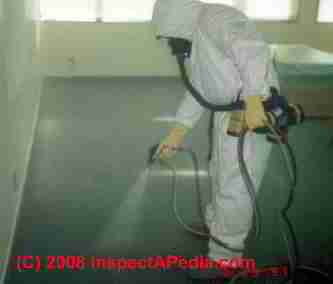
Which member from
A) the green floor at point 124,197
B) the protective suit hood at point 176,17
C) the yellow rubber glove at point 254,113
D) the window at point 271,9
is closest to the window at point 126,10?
the window at point 271,9

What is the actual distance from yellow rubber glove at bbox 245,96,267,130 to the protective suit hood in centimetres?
37

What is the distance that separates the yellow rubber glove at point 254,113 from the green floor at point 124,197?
795mm

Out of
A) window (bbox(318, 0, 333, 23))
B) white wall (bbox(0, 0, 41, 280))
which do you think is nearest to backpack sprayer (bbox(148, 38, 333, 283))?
white wall (bbox(0, 0, 41, 280))

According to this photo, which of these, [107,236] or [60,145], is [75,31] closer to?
[60,145]

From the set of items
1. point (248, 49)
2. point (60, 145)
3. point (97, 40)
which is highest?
point (248, 49)

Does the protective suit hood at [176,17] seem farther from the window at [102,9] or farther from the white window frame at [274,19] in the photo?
the white window frame at [274,19]

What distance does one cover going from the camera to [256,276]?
78.0 inches

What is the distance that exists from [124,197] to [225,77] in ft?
3.79

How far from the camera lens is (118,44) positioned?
520 centimetres

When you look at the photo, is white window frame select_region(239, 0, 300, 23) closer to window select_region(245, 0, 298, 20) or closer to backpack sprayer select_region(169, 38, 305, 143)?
window select_region(245, 0, 298, 20)

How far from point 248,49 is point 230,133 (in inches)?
12.9

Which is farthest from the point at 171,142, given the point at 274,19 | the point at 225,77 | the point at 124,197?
the point at 274,19

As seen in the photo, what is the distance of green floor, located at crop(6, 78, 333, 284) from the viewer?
7.04 feet

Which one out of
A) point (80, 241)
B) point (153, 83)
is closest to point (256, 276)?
point (80, 241)
